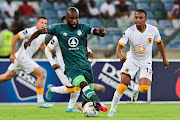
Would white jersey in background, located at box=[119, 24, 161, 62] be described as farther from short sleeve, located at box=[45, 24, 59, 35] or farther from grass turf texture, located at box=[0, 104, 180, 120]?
short sleeve, located at box=[45, 24, 59, 35]

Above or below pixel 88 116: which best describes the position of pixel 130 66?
above

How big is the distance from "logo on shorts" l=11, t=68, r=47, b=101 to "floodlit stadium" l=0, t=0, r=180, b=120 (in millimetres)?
26

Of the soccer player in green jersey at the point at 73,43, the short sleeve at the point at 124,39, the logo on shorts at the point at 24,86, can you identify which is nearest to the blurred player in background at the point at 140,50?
the short sleeve at the point at 124,39

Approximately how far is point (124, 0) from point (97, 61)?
7029 mm

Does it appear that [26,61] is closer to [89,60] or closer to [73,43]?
[89,60]

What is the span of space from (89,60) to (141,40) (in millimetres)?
4228

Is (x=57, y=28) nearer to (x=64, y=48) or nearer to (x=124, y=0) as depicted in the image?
(x=64, y=48)

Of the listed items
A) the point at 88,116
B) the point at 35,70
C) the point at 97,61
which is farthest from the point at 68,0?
the point at 88,116

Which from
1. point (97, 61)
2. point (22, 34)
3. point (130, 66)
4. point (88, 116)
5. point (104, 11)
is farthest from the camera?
point (104, 11)

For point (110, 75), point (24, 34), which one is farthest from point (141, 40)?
point (110, 75)

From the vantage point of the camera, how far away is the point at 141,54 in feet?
29.5

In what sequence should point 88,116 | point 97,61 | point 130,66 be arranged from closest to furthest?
point 88,116
point 130,66
point 97,61

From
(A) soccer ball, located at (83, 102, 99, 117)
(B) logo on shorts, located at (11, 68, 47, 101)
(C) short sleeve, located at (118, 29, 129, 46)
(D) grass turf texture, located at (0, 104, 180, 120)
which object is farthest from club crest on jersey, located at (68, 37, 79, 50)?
(B) logo on shorts, located at (11, 68, 47, 101)

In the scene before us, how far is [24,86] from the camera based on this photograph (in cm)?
1259
